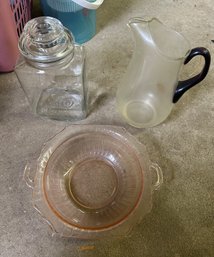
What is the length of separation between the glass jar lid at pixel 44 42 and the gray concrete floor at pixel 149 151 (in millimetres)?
168

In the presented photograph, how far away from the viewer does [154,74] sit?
58 centimetres

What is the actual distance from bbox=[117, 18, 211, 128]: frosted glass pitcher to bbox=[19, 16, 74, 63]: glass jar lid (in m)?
0.12

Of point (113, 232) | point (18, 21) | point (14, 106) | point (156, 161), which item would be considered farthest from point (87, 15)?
point (113, 232)

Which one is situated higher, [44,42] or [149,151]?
[44,42]

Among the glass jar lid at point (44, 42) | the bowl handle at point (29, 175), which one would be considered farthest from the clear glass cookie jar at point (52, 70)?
the bowl handle at point (29, 175)

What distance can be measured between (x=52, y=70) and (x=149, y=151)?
0.23 metres

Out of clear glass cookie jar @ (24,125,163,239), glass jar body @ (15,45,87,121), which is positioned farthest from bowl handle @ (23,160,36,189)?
glass jar body @ (15,45,87,121)

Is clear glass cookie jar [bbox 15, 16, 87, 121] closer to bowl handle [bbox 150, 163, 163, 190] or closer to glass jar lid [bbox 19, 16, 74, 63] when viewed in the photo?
glass jar lid [bbox 19, 16, 74, 63]

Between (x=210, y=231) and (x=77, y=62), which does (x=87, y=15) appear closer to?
(x=77, y=62)

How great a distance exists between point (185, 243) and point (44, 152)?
0.91 ft

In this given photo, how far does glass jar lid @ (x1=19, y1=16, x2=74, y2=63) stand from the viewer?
0.51m

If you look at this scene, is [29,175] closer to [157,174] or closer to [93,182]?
[93,182]

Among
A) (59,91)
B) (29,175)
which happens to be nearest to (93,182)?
(29,175)

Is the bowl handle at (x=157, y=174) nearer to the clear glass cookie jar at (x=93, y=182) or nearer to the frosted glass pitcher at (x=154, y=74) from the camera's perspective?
the clear glass cookie jar at (x=93, y=182)
